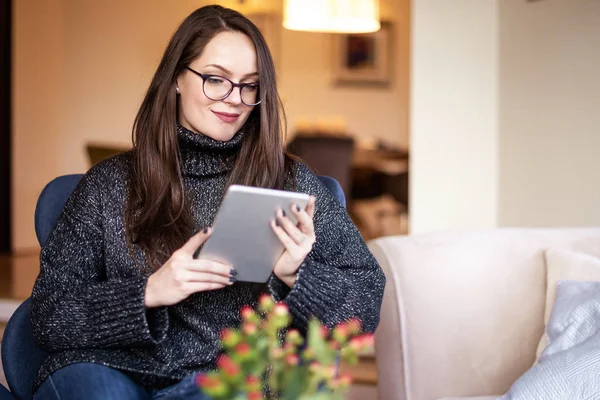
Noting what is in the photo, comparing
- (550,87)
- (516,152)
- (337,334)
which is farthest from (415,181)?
(337,334)

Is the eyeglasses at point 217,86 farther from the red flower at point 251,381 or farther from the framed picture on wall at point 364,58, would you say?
the framed picture on wall at point 364,58

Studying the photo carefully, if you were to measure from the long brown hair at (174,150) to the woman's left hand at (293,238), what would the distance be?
0.24 meters

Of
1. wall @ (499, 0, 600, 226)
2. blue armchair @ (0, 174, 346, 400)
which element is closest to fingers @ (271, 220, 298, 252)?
blue armchair @ (0, 174, 346, 400)

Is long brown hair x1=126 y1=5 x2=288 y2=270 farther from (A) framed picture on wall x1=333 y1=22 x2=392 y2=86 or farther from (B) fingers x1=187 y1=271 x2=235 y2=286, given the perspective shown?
(A) framed picture on wall x1=333 y1=22 x2=392 y2=86

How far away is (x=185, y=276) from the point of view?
1555 millimetres

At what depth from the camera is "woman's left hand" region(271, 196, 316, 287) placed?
5.02 feet

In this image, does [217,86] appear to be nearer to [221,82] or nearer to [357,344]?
Answer: [221,82]

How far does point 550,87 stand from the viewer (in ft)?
10.6

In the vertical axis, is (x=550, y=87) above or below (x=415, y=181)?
above

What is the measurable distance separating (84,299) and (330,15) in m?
3.84

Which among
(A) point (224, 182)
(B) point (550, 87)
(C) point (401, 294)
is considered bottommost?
(C) point (401, 294)

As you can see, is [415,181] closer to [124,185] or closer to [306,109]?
[124,185]

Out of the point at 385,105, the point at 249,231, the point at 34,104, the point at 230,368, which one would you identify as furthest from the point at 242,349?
the point at 385,105

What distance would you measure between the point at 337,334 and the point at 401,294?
4.49ft
